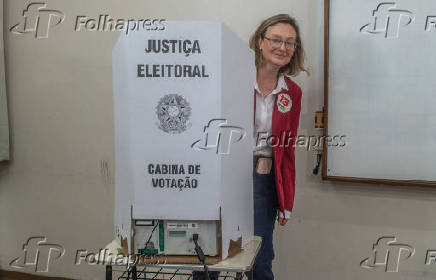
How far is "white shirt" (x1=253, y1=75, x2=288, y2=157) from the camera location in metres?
1.81

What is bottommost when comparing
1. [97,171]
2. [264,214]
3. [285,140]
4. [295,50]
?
[264,214]

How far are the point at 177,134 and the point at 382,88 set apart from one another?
3.68 ft

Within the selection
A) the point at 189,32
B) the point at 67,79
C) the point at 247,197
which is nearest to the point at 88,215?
the point at 67,79

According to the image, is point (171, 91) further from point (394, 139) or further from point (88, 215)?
point (88, 215)

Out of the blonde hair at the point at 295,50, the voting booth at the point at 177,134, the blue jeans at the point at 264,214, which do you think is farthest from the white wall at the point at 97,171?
the voting booth at the point at 177,134

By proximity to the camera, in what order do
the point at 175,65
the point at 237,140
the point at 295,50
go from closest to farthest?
the point at 175,65
the point at 237,140
the point at 295,50

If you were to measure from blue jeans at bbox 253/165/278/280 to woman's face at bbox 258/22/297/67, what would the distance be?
0.51 meters

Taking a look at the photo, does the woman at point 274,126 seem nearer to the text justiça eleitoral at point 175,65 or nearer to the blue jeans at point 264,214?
the blue jeans at point 264,214

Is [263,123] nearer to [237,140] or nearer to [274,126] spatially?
[274,126]

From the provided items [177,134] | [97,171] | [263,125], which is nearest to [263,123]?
[263,125]

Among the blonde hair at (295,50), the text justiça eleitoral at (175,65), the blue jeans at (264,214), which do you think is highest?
the blonde hair at (295,50)

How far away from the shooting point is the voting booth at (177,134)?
1128mm

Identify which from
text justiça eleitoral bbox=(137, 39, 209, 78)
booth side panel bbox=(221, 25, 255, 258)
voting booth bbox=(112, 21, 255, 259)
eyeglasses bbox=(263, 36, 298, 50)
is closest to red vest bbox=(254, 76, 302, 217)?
eyeglasses bbox=(263, 36, 298, 50)

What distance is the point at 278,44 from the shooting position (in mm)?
1897
